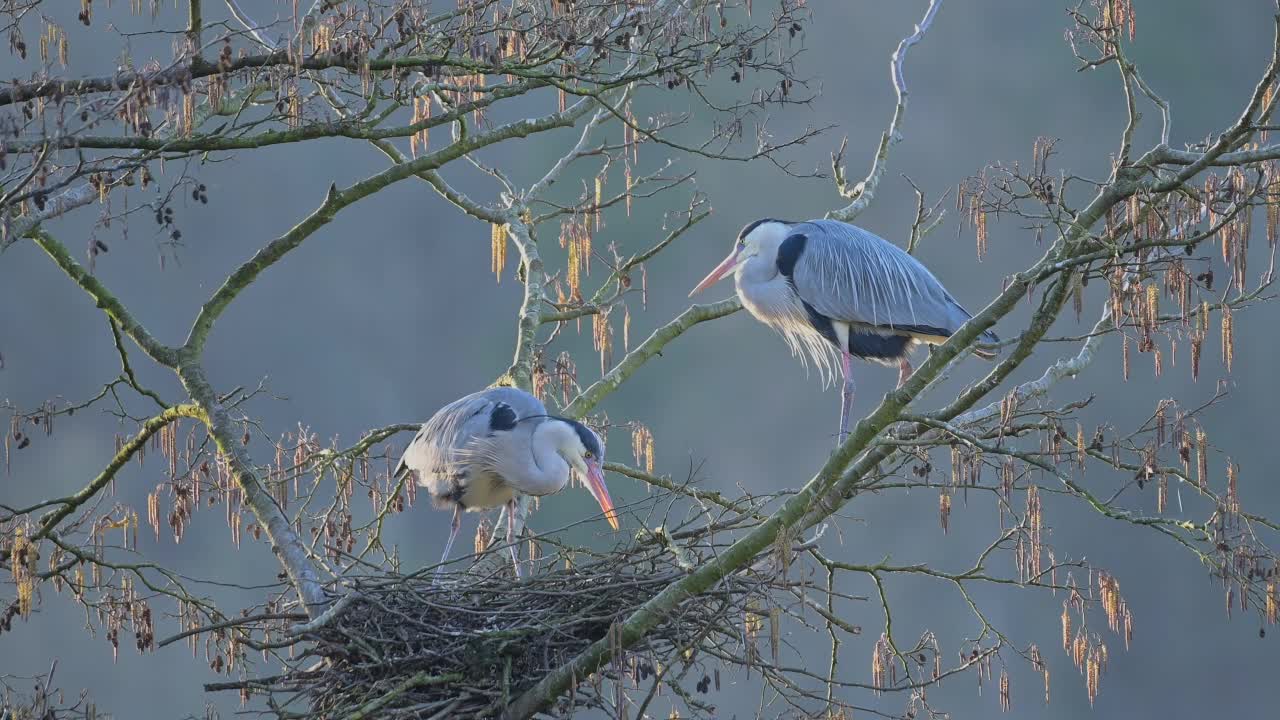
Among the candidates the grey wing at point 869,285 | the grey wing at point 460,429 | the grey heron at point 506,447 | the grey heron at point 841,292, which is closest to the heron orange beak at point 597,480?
the grey heron at point 506,447

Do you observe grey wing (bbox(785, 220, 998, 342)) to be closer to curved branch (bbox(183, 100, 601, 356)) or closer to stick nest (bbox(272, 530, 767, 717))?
curved branch (bbox(183, 100, 601, 356))

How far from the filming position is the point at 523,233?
8.24 metres

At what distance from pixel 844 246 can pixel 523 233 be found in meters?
1.69

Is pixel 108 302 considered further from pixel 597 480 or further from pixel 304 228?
pixel 597 480

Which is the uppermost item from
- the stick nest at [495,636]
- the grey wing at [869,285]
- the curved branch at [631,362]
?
the grey wing at [869,285]

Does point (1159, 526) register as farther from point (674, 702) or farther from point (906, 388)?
point (674, 702)

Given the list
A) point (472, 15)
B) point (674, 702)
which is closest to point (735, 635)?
point (674, 702)

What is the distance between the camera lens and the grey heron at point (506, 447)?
7293mm

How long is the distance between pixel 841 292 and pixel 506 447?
1982mm

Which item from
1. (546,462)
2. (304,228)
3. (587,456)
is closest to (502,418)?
(546,462)

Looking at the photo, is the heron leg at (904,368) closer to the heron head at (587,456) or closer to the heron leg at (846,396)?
the heron leg at (846,396)

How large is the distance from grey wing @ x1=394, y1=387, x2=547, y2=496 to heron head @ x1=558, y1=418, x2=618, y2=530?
214 millimetres

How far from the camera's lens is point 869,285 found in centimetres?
795

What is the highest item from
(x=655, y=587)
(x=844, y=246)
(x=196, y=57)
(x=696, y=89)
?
(x=844, y=246)
